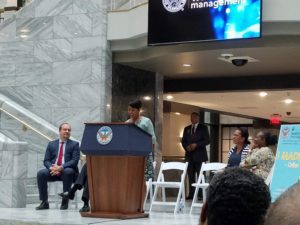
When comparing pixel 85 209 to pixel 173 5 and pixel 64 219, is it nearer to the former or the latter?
pixel 64 219

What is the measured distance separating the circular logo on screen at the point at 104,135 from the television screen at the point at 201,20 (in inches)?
145

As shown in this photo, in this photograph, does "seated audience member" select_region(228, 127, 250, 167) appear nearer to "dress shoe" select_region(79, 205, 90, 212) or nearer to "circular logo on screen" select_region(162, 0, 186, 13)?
"dress shoe" select_region(79, 205, 90, 212)

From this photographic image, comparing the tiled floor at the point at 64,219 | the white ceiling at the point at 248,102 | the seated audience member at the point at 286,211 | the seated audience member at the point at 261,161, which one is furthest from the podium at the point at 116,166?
the white ceiling at the point at 248,102

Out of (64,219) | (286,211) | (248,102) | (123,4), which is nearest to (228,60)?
(123,4)

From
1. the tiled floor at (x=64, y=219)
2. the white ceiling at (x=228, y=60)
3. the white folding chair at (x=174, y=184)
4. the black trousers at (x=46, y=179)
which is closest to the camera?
the tiled floor at (x=64, y=219)

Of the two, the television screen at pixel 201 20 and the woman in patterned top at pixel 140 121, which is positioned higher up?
→ the television screen at pixel 201 20

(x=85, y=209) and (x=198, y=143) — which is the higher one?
(x=198, y=143)

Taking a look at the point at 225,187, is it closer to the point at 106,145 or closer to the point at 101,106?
the point at 106,145

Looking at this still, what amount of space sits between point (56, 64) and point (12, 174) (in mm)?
4099

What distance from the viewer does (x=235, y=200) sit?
3.57 ft

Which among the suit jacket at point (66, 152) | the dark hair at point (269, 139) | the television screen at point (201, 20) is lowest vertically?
the suit jacket at point (66, 152)

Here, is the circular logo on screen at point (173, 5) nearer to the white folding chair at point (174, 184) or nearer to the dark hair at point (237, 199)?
the white folding chair at point (174, 184)

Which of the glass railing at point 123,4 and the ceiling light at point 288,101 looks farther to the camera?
the ceiling light at point 288,101

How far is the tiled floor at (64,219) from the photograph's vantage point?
665 cm
